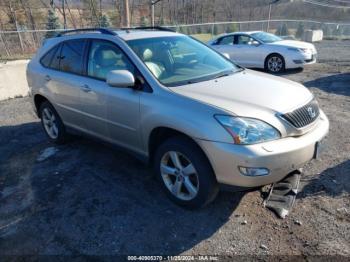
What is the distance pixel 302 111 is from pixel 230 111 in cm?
81

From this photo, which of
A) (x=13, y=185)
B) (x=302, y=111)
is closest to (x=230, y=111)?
(x=302, y=111)

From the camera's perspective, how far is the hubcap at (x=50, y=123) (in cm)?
535

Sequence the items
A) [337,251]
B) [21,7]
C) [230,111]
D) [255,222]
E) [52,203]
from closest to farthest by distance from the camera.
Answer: [337,251]
[230,111]
[255,222]
[52,203]
[21,7]

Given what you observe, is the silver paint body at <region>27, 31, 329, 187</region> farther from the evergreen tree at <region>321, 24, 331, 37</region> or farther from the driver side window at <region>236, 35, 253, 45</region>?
the evergreen tree at <region>321, 24, 331, 37</region>

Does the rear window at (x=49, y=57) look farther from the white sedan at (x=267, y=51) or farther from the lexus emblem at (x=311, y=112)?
the white sedan at (x=267, y=51)

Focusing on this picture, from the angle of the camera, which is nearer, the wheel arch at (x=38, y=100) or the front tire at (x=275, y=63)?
the wheel arch at (x=38, y=100)

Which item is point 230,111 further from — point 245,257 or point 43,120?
point 43,120

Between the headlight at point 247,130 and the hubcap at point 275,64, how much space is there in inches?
358

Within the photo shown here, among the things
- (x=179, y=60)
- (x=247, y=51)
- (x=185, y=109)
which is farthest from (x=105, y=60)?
(x=247, y=51)

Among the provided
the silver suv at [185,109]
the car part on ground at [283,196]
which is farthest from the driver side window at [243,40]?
the car part on ground at [283,196]

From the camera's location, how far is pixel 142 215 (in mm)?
3385

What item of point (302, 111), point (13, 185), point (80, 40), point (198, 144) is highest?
point (80, 40)

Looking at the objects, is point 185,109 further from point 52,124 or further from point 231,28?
point 231,28

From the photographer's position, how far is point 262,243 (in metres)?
2.91
